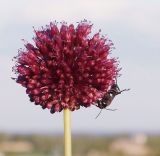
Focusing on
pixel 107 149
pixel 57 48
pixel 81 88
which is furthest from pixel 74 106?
pixel 107 149

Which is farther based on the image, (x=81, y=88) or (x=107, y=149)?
(x=107, y=149)

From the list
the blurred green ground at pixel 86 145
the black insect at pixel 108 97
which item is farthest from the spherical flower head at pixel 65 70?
the blurred green ground at pixel 86 145

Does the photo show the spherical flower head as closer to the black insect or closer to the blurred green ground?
the black insect

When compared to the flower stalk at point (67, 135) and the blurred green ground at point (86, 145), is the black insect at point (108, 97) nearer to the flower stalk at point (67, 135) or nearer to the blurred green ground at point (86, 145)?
the flower stalk at point (67, 135)

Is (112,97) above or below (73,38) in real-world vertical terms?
below

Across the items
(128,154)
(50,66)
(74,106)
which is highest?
(128,154)

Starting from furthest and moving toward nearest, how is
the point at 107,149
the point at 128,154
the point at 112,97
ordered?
the point at 107,149, the point at 128,154, the point at 112,97

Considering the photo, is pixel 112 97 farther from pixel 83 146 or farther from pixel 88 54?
pixel 83 146

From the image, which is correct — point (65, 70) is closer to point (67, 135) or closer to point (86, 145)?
point (67, 135)
